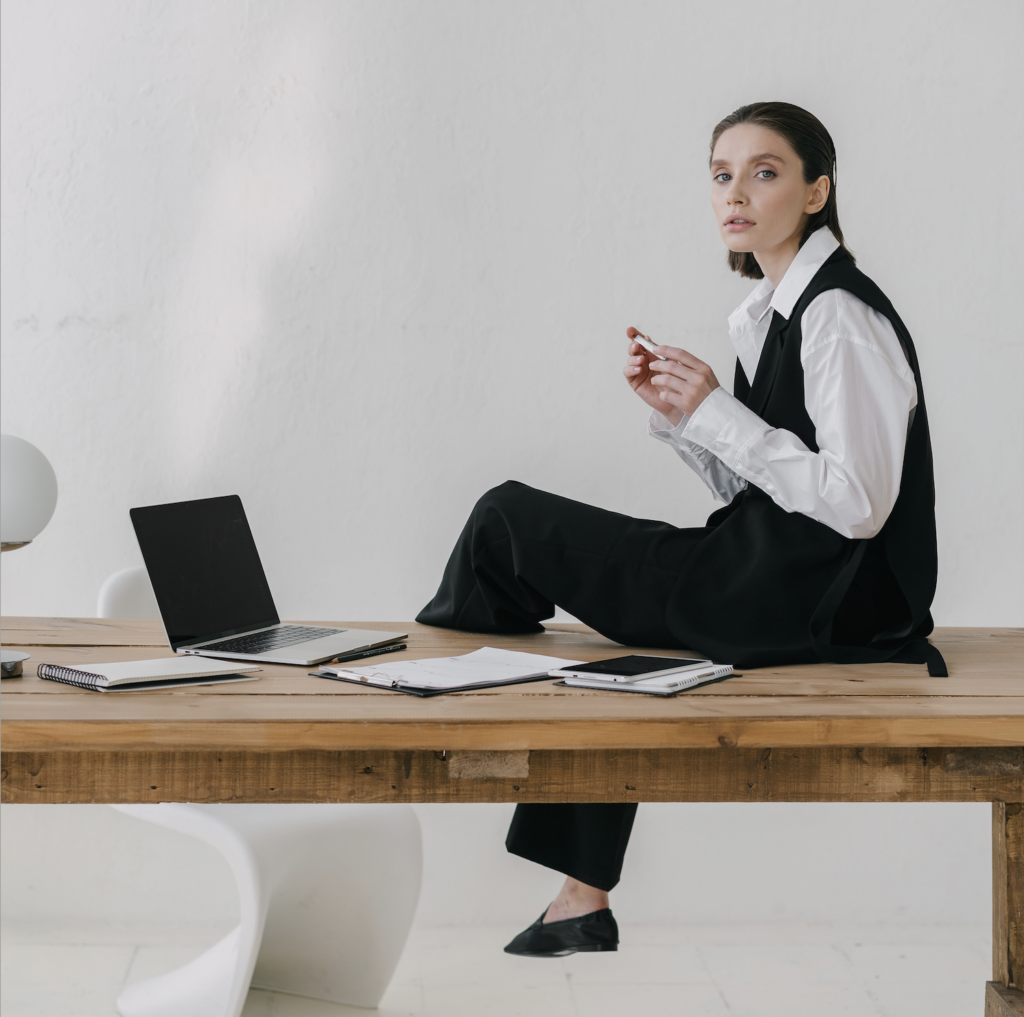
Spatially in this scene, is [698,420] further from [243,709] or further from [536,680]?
[243,709]

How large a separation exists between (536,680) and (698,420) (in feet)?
1.34

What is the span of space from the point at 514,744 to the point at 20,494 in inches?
27.0

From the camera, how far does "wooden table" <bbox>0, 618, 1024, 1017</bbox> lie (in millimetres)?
1127

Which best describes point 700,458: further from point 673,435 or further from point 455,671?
point 455,671

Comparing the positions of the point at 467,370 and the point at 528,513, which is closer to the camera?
the point at 528,513

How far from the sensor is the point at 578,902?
1.67m

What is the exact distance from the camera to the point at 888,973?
7.98 feet

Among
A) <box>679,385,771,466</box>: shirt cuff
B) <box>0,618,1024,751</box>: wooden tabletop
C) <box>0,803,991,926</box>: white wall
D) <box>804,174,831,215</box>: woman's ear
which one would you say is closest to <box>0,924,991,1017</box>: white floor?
<box>0,803,991,926</box>: white wall

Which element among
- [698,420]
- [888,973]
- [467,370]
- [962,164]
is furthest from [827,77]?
[888,973]

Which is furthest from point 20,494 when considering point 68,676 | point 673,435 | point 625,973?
point 625,973

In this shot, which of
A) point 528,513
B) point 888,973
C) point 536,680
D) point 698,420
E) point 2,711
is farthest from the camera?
point 888,973

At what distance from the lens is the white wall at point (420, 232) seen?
8.28 ft

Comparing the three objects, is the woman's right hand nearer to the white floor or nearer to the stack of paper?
the stack of paper

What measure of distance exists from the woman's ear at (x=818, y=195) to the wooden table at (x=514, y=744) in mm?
733
